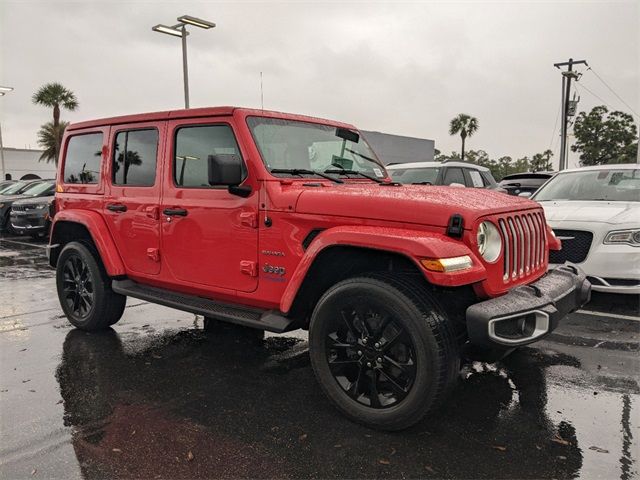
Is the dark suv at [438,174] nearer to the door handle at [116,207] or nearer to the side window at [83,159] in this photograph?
the side window at [83,159]

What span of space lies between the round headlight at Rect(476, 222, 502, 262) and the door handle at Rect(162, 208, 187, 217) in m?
2.20

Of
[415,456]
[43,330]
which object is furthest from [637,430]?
[43,330]

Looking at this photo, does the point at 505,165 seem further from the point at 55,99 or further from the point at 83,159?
the point at 83,159

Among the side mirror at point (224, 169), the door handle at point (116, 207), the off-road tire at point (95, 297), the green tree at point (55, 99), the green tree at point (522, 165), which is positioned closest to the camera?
the side mirror at point (224, 169)

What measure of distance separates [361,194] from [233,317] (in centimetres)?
126

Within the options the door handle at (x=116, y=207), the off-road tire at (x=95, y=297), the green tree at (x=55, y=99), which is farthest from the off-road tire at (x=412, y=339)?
the green tree at (x=55, y=99)

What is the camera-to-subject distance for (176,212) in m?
3.93

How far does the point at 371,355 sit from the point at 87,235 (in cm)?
333

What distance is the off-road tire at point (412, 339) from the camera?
105 inches

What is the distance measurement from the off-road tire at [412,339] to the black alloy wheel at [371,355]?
0.04 m

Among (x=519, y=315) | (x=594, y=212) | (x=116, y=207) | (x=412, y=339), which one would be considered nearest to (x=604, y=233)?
(x=594, y=212)

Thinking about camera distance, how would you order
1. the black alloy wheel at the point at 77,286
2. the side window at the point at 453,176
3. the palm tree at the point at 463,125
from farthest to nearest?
1. the palm tree at the point at 463,125
2. the side window at the point at 453,176
3. the black alloy wheel at the point at 77,286

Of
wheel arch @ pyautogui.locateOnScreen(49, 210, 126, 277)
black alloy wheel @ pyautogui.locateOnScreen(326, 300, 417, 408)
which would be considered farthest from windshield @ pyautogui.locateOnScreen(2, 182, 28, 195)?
black alloy wheel @ pyautogui.locateOnScreen(326, 300, 417, 408)

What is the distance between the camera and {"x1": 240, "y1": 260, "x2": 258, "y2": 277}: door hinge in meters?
3.49
